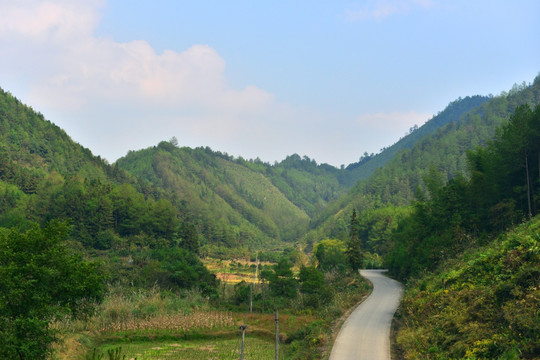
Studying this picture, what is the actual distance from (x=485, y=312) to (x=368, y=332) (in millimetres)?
7573

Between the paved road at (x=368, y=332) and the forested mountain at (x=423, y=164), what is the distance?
94.7 m

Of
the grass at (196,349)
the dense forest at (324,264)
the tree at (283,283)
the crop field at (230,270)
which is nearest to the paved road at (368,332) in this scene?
the dense forest at (324,264)

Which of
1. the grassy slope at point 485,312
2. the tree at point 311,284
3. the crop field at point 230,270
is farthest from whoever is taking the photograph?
the crop field at point 230,270

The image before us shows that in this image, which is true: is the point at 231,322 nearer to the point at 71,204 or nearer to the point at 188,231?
the point at 188,231

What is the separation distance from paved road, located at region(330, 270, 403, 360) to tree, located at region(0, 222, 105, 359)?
11.5 m

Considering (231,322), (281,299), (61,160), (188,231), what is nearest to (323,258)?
(188,231)

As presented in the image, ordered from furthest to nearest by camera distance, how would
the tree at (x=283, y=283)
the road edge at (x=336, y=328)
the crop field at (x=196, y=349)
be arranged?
the tree at (x=283, y=283) → the crop field at (x=196, y=349) → the road edge at (x=336, y=328)

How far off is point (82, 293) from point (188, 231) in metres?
59.7

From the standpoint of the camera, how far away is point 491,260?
20.6m

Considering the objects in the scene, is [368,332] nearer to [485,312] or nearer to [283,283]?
[485,312]

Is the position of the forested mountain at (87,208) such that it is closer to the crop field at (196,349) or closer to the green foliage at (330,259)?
the green foliage at (330,259)

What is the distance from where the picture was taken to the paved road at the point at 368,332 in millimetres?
18648

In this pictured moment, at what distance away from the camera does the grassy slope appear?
44.7 ft

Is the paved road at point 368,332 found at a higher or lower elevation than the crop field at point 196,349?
higher
